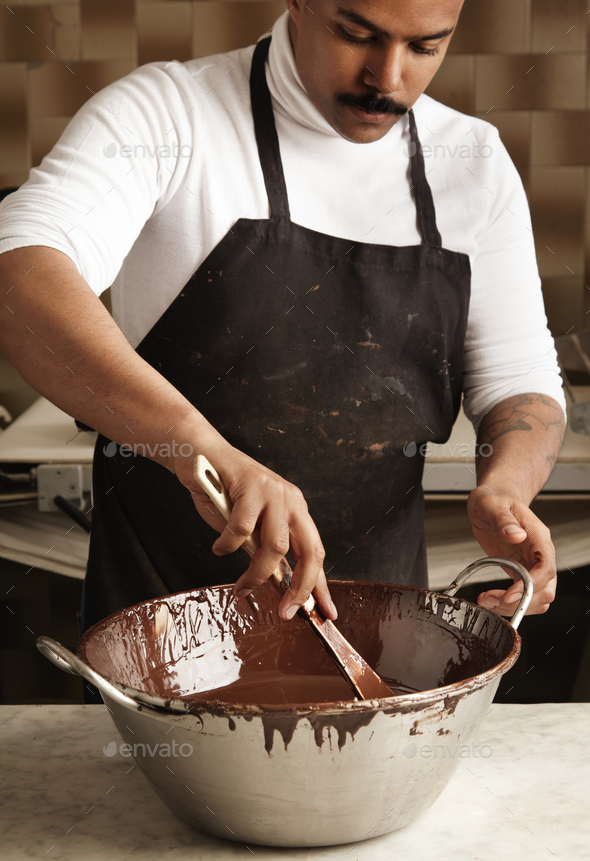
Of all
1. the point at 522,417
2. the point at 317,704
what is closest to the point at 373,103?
→ the point at 522,417

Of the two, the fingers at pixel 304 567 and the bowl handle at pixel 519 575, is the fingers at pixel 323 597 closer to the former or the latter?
the fingers at pixel 304 567

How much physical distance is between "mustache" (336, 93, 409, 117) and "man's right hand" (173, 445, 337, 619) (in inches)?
22.4

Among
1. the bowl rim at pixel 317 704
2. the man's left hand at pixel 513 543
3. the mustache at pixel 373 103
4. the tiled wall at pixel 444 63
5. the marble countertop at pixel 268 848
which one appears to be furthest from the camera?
the tiled wall at pixel 444 63

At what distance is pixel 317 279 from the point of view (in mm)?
1225

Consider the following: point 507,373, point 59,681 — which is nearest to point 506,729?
point 507,373

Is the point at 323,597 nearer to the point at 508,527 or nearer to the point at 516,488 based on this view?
the point at 508,527

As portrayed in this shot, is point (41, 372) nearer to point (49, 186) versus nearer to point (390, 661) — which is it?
point (49, 186)

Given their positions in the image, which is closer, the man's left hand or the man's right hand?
the man's right hand

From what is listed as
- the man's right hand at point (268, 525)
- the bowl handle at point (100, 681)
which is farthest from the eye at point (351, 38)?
the bowl handle at point (100, 681)

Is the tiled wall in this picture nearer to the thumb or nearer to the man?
the man

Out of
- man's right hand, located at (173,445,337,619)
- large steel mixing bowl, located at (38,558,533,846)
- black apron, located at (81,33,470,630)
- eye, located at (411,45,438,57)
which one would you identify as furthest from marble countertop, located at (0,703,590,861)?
eye, located at (411,45,438,57)

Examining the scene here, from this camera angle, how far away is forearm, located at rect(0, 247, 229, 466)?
847 millimetres

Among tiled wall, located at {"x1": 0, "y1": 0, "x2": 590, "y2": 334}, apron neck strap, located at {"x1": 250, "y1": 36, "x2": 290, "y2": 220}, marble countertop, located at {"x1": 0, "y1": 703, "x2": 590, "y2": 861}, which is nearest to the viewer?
marble countertop, located at {"x1": 0, "y1": 703, "x2": 590, "y2": 861}

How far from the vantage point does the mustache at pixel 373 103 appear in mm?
1091
